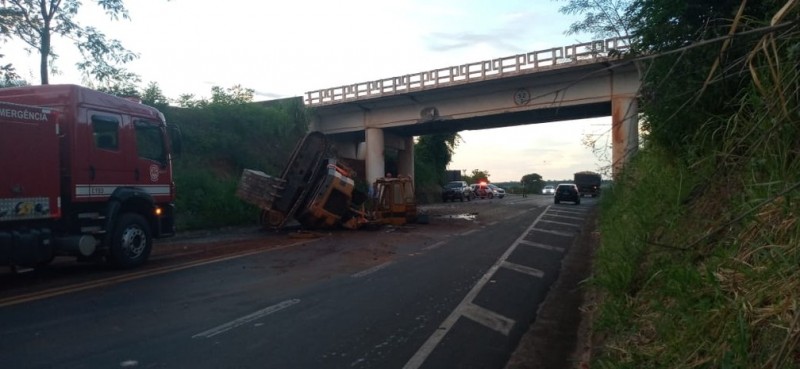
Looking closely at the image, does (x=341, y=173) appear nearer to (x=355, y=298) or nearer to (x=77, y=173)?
(x=77, y=173)

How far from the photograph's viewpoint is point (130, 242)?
11172 mm

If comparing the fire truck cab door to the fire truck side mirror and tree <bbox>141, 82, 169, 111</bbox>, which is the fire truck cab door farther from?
tree <bbox>141, 82, 169, 111</bbox>

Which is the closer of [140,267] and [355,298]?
[355,298]

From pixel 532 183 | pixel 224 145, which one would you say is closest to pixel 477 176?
pixel 532 183

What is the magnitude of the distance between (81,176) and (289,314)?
17.6ft

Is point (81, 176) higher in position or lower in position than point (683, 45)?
lower

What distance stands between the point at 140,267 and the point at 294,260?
291 cm

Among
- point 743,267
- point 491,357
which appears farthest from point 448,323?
point 743,267

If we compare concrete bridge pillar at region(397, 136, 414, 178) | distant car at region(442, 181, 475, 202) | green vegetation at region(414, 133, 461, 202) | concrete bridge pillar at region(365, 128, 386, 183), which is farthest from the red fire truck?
green vegetation at region(414, 133, 461, 202)

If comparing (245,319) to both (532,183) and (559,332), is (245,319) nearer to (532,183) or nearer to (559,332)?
(559,332)

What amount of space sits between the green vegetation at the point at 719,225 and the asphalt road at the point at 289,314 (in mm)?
1459

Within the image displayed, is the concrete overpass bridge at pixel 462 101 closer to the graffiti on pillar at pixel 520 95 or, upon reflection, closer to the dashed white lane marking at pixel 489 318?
the graffiti on pillar at pixel 520 95

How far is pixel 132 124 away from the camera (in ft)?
38.1

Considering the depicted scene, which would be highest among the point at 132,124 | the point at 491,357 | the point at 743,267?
the point at 132,124
